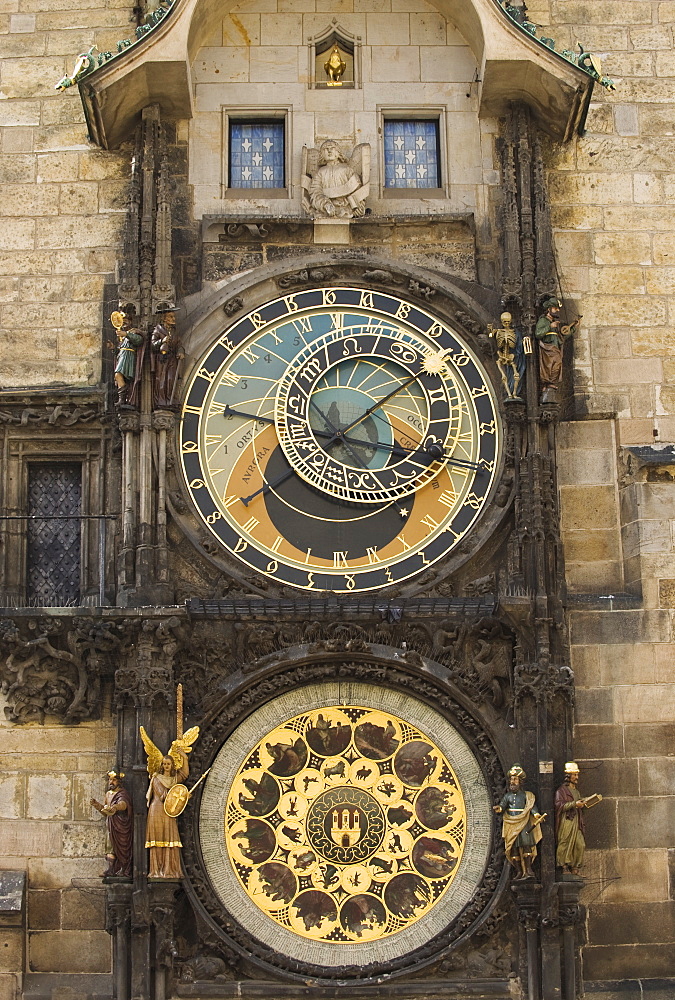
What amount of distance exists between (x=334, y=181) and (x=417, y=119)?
0.86 metres

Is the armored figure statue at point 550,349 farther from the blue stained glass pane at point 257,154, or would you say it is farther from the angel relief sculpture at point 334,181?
the blue stained glass pane at point 257,154

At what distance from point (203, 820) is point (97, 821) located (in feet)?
2.60

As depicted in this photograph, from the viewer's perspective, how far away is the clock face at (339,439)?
39.7 ft

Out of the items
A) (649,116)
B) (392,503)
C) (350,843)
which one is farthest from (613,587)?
(649,116)

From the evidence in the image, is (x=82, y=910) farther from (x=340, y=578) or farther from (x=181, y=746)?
(x=340, y=578)

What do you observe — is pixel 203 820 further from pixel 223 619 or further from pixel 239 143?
pixel 239 143

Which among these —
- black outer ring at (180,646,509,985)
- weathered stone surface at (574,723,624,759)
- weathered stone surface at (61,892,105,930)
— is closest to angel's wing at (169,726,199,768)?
black outer ring at (180,646,509,985)

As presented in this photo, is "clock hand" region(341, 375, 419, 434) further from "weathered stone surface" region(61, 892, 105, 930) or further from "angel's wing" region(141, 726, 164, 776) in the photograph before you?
"weathered stone surface" region(61, 892, 105, 930)

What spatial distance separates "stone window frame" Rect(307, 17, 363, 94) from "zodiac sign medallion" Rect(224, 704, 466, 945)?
443cm

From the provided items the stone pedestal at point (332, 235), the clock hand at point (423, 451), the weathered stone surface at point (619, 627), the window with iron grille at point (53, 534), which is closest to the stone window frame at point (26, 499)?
the window with iron grille at point (53, 534)

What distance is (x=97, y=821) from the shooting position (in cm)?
1189

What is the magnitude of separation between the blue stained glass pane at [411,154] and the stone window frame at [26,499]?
2764 millimetres

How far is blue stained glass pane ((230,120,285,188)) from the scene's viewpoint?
42.6 ft

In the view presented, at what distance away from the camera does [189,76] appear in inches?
506
